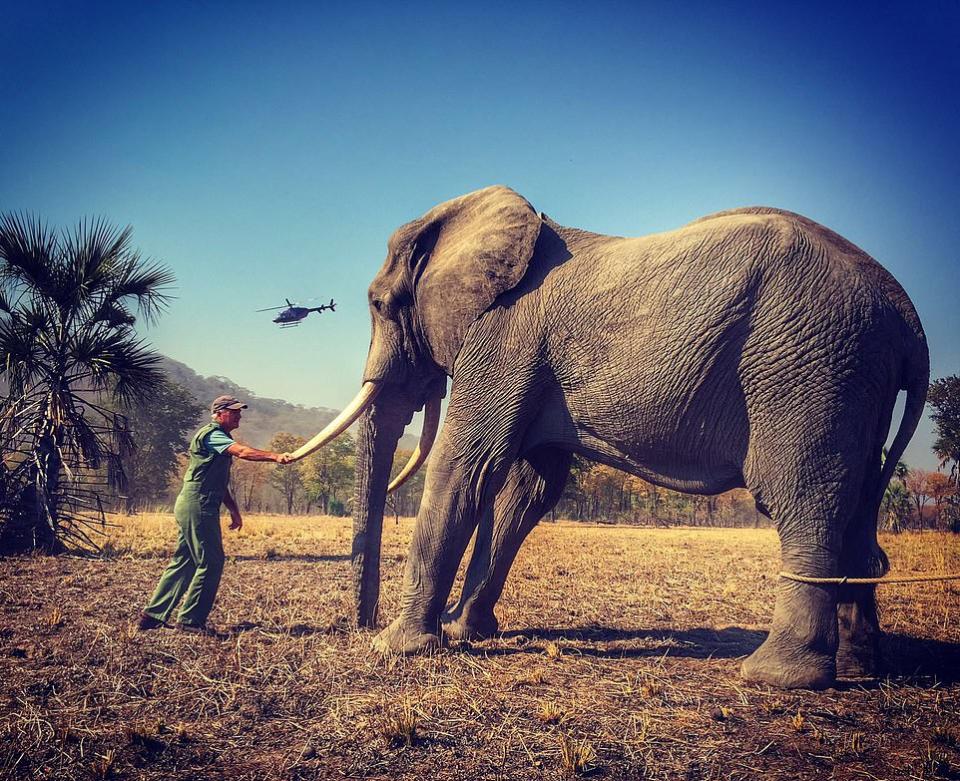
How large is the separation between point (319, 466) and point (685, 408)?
164ft

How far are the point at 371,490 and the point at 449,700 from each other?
2510 mm

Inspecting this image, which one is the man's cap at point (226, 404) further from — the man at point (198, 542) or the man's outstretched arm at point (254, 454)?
the man's outstretched arm at point (254, 454)

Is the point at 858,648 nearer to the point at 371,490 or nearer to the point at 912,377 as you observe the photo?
the point at 912,377

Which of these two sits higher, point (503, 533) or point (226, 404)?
point (226, 404)

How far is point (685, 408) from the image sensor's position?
14.6 ft

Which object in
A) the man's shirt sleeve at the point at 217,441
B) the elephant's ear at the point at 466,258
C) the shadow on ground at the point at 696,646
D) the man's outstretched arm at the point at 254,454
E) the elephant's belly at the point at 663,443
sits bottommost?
the shadow on ground at the point at 696,646

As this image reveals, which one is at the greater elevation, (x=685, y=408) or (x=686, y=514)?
(x=685, y=408)

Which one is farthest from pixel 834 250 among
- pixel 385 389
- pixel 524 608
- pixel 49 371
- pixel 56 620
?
pixel 49 371

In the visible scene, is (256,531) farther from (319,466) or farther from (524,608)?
(319,466)

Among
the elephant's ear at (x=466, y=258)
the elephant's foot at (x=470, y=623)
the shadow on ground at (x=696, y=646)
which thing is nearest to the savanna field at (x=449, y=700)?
the shadow on ground at (x=696, y=646)

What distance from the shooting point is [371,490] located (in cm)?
595

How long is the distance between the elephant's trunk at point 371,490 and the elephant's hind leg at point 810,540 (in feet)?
10.3

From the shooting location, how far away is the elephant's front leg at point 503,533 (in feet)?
18.5

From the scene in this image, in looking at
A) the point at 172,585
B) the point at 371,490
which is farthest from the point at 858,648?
the point at 172,585
